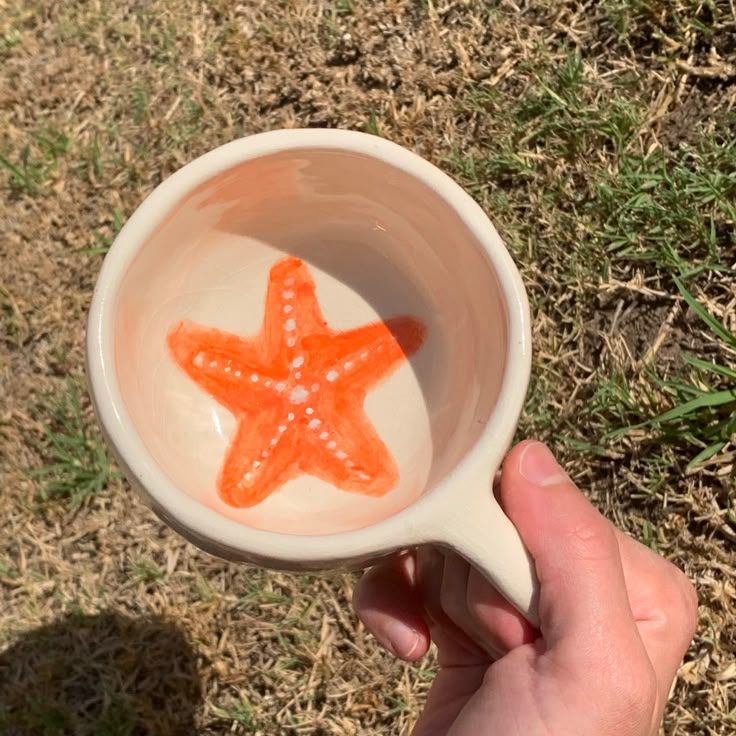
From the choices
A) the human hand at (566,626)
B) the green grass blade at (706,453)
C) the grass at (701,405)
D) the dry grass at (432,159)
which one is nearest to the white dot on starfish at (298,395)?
the human hand at (566,626)

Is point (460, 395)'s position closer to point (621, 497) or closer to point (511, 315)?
point (511, 315)

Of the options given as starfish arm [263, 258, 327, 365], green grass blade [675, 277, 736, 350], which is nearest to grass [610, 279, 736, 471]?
green grass blade [675, 277, 736, 350]

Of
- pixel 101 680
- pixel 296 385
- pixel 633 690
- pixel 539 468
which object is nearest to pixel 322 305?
pixel 296 385

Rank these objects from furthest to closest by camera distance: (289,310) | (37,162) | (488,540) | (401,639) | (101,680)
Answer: (37,162)
(101,680)
(289,310)
(401,639)
(488,540)

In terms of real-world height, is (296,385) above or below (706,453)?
above

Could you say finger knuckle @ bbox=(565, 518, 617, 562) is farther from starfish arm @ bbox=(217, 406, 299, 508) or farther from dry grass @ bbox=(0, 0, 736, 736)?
dry grass @ bbox=(0, 0, 736, 736)

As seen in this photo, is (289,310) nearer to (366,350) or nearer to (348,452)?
(366,350)
